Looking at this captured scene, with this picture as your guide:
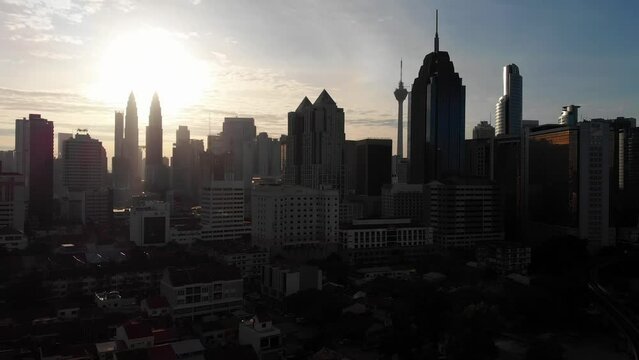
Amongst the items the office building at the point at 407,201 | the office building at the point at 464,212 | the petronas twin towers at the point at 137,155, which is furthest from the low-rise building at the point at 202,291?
the petronas twin towers at the point at 137,155

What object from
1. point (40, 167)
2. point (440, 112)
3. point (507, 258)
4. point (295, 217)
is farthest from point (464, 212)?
point (40, 167)

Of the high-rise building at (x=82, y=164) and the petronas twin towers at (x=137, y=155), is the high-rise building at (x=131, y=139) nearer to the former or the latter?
the petronas twin towers at (x=137, y=155)

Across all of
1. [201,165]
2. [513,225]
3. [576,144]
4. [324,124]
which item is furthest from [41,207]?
[576,144]

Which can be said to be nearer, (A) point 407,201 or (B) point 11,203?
(B) point 11,203

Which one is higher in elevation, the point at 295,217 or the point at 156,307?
the point at 295,217

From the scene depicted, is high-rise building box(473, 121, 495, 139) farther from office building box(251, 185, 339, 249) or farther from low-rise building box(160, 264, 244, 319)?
low-rise building box(160, 264, 244, 319)

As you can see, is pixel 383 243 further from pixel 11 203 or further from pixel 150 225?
pixel 11 203

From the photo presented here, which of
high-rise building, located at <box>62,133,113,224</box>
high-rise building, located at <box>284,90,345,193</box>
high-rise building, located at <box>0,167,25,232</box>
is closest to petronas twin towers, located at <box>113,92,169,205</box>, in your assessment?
high-rise building, located at <box>62,133,113,224</box>

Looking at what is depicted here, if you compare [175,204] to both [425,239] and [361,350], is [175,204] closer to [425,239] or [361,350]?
[425,239]
